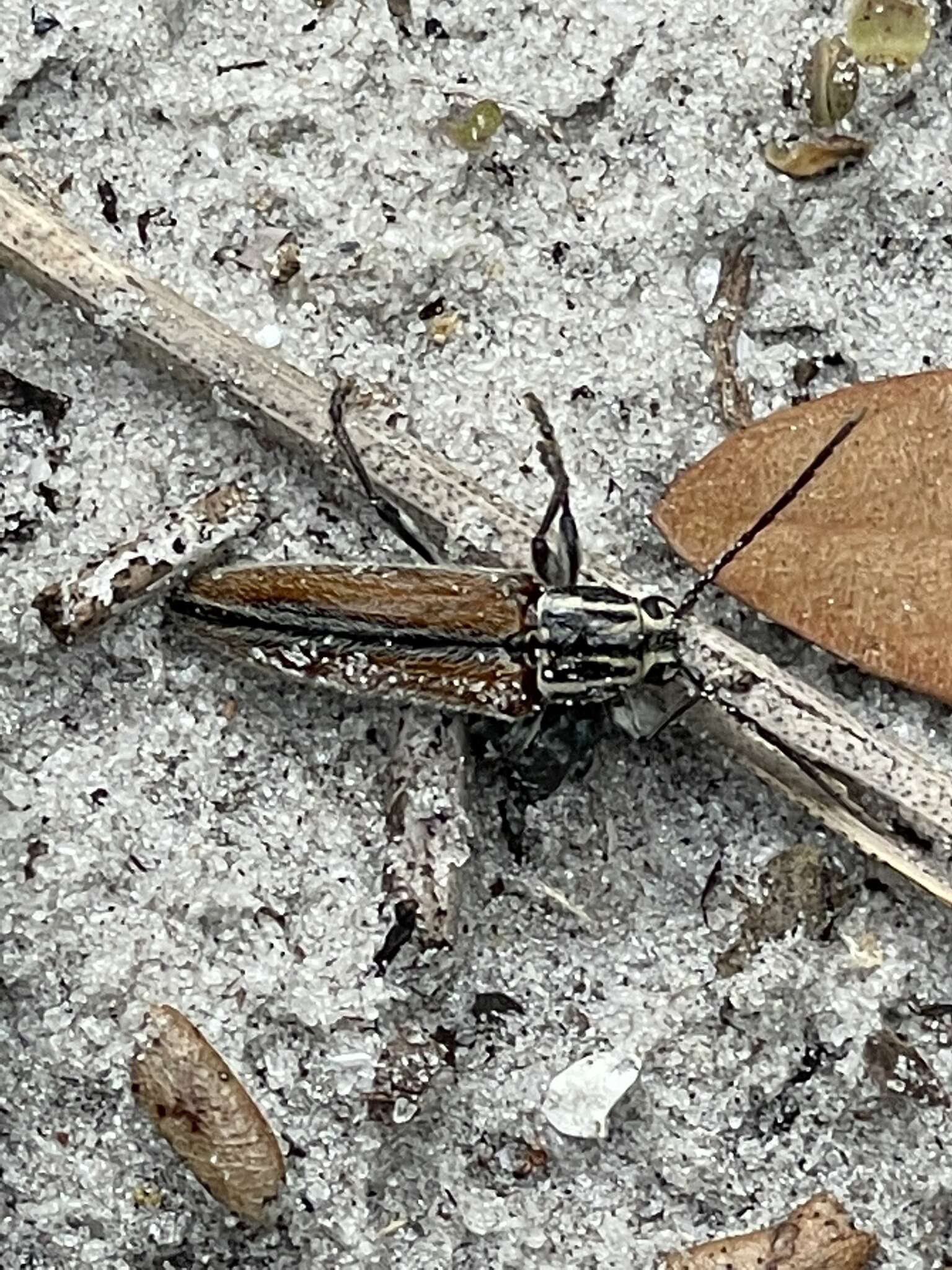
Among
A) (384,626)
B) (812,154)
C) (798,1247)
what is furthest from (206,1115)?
(812,154)

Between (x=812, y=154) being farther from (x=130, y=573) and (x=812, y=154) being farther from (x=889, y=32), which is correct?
(x=130, y=573)

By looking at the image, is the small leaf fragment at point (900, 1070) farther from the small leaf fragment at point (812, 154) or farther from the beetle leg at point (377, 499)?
the small leaf fragment at point (812, 154)

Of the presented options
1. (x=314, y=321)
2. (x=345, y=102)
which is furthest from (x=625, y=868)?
(x=345, y=102)

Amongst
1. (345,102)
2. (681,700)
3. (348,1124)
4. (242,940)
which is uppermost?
(345,102)

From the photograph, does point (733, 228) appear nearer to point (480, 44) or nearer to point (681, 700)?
point (480, 44)

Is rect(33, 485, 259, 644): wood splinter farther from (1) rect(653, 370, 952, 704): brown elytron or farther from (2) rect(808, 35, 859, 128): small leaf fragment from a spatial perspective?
(2) rect(808, 35, 859, 128): small leaf fragment

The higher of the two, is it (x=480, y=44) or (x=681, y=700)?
(x=480, y=44)

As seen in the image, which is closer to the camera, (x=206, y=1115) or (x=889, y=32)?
(x=206, y=1115)

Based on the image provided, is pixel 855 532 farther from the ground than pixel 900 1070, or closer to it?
farther from the ground
